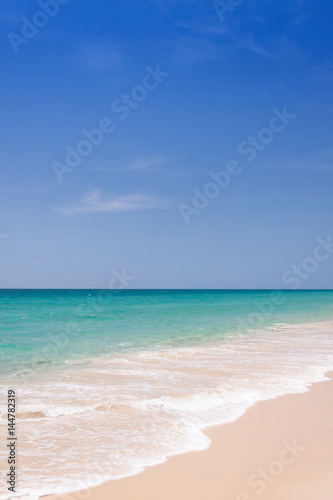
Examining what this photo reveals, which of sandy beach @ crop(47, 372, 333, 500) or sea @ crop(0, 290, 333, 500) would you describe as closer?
sandy beach @ crop(47, 372, 333, 500)

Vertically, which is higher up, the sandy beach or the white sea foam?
the sandy beach

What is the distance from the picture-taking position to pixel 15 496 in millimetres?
4148

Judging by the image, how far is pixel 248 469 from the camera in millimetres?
4770

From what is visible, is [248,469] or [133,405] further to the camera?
[133,405]

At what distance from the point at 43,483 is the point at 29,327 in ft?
60.6
